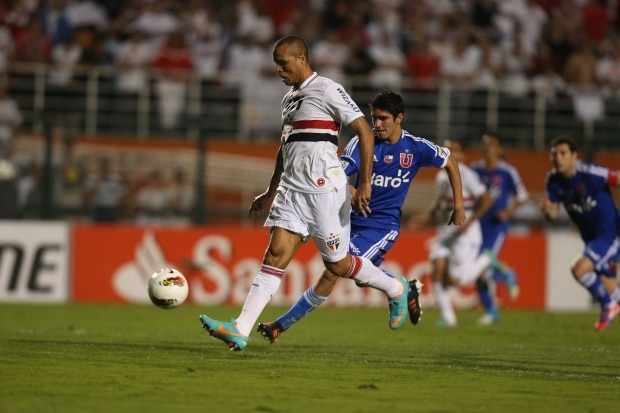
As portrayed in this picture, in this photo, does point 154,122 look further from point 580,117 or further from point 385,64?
point 580,117

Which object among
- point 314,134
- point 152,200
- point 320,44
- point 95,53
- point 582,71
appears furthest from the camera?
point 582,71

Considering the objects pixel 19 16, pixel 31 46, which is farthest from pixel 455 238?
pixel 19 16

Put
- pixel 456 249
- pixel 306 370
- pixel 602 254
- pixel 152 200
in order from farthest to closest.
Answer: pixel 152 200 < pixel 456 249 < pixel 602 254 < pixel 306 370

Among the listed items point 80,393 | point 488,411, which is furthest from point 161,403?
point 488,411

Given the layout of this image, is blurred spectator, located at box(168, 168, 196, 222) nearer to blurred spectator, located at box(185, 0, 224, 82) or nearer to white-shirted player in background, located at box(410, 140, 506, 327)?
blurred spectator, located at box(185, 0, 224, 82)

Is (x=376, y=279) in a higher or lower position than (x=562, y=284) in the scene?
higher

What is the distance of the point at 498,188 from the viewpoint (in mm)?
16625

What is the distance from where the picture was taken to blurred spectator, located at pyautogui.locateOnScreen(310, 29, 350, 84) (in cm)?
2030

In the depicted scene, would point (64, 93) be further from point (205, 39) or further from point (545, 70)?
point (545, 70)

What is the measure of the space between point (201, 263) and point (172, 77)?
337 centimetres

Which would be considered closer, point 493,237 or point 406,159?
point 406,159

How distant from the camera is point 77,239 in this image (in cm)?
1811

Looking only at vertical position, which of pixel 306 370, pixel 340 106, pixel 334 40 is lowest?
pixel 306 370

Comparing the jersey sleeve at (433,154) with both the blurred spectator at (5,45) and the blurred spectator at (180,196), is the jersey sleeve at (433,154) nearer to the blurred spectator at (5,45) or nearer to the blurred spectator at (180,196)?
the blurred spectator at (180,196)
